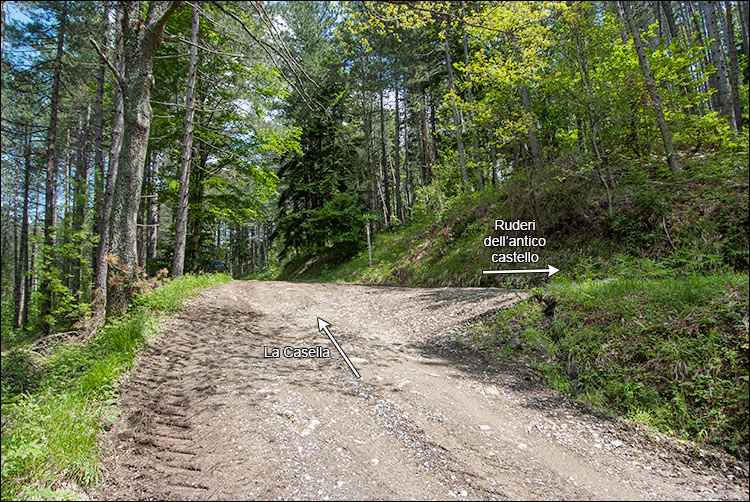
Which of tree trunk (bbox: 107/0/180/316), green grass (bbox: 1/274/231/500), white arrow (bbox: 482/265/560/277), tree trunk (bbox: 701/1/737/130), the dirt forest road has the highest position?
tree trunk (bbox: 701/1/737/130)

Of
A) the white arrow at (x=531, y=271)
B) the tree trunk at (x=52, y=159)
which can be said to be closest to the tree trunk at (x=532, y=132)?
the white arrow at (x=531, y=271)

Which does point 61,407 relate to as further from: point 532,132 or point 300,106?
point 300,106

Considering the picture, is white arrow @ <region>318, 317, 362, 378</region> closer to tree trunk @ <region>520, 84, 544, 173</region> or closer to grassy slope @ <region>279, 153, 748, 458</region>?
grassy slope @ <region>279, 153, 748, 458</region>

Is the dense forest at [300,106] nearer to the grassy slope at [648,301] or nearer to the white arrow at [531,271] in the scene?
the grassy slope at [648,301]

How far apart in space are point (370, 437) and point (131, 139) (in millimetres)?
6100

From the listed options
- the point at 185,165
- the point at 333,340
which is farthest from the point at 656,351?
the point at 185,165

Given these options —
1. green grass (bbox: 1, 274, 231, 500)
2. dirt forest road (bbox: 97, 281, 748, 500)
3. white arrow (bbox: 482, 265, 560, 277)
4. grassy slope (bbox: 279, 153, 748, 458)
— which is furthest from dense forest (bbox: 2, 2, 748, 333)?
dirt forest road (bbox: 97, 281, 748, 500)

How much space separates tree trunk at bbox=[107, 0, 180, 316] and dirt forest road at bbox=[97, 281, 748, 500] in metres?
1.38

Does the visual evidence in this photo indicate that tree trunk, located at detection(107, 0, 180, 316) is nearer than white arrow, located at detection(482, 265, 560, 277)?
Yes

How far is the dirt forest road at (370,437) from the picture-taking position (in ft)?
8.75

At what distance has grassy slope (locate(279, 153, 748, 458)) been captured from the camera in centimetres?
354

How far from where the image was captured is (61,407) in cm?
342

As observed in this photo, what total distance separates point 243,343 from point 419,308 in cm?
413

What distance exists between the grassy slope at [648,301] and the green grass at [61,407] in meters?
5.04
